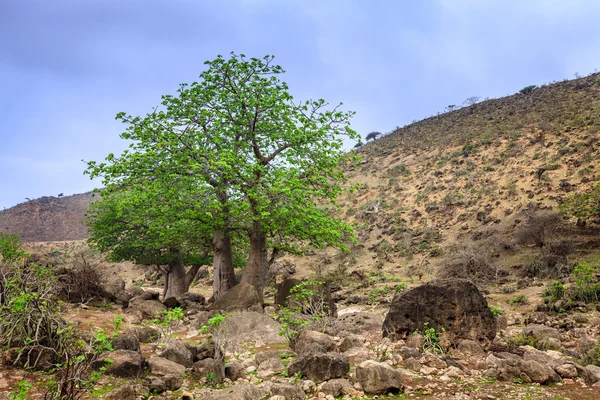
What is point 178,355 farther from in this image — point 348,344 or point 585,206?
point 585,206

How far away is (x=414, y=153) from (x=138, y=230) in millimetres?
34138

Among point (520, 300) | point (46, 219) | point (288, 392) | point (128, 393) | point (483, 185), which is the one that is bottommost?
point (520, 300)

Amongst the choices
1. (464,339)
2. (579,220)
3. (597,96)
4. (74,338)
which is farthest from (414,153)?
(74,338)

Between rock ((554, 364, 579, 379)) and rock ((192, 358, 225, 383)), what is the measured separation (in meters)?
4.71

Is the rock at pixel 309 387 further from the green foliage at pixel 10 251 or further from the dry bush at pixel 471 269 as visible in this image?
the dry bush at pixel 471 269

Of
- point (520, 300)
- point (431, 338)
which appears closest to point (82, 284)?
point (431, 338)

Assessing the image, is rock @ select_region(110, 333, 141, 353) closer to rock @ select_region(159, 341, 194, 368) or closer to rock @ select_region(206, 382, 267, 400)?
rock @ select_region(159, 341, 194, 368)

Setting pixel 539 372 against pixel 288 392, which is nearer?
pixel 288 392

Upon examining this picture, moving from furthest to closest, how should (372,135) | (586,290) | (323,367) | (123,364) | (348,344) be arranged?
(372,135)
(586,290)
(348,344)
(123,364)
(323,367)

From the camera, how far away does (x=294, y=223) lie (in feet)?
40.9

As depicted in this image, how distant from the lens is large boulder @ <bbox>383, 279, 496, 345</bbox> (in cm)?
771

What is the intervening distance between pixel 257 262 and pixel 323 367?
873 centimetres

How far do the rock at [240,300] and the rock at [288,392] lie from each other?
6.96m

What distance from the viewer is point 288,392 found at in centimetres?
495
